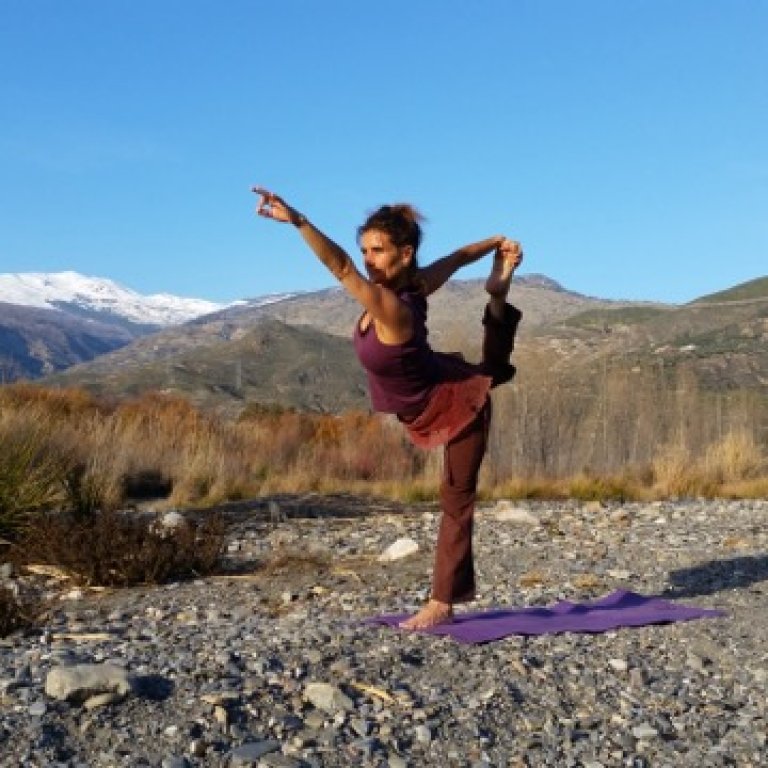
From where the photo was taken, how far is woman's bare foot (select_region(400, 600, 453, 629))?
5.07 meters

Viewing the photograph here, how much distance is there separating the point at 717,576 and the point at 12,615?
14.3ft

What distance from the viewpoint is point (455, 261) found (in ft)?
17.3

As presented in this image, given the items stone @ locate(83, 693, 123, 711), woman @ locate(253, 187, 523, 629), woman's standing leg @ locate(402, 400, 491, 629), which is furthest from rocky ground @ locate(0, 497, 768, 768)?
woman @ locate(253, 187, 523, 629)

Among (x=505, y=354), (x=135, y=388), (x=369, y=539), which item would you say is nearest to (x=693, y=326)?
(x=135, y=388)

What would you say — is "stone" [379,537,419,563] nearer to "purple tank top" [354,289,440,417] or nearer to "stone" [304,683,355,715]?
"purple tank top" [354,289,440,417]

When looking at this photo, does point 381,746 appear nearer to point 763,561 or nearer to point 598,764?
point 598,764

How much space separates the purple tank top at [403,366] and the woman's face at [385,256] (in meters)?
0.09

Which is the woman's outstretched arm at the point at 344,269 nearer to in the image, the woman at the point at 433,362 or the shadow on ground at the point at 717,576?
the woman at the point at 433,362

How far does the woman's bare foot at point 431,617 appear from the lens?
16.6 feet

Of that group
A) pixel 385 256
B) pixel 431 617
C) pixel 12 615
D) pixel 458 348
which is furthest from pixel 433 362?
pixel 458 348

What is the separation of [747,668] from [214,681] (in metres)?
2.28

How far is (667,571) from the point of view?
297 inches

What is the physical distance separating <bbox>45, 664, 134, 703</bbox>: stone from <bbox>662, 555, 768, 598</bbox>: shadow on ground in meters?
3.78

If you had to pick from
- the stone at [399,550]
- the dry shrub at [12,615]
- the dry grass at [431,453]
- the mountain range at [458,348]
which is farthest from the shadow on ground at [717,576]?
the mountain range at [458,348]
